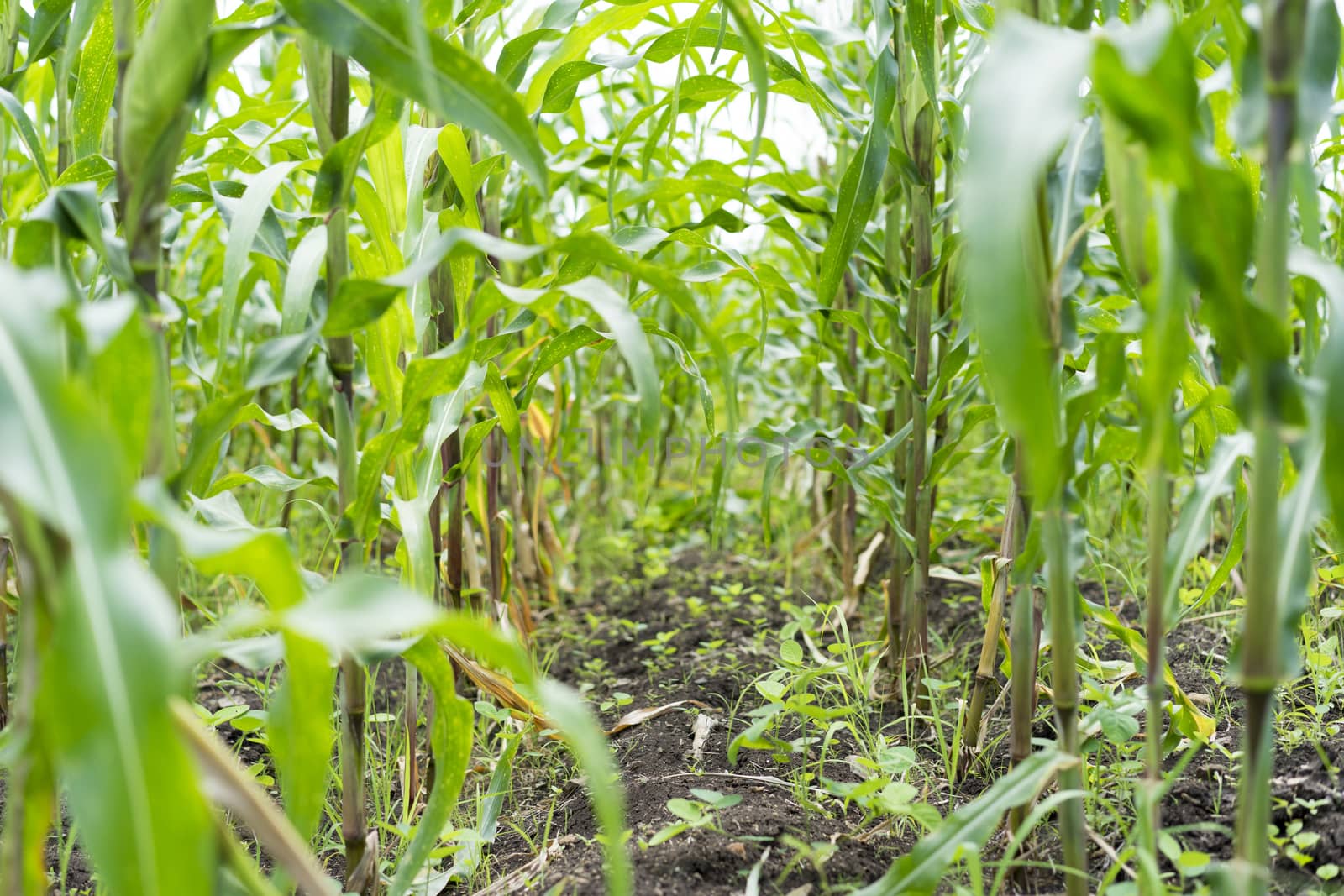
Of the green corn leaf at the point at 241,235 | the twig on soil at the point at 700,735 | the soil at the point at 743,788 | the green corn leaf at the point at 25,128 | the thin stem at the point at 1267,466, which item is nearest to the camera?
the thin stem at the point at 1267,466

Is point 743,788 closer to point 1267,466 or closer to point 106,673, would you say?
point 1267,466

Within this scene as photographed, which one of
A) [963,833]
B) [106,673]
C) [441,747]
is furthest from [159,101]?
[963,833]

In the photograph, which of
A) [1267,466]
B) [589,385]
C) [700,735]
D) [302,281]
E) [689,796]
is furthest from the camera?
[589,385]

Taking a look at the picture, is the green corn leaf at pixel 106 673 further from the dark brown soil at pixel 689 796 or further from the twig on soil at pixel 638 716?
the twig on soil at pixel 638 716

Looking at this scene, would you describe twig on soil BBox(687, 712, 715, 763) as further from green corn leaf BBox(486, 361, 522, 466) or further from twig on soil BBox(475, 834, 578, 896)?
green corn leaf BBox(486, 361, 522, 466)

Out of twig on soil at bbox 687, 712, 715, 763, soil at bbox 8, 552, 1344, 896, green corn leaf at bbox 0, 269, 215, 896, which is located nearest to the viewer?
green corn leaf at bbox 0, 269, 215, 896

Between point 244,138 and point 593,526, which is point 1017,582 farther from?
point 593,526

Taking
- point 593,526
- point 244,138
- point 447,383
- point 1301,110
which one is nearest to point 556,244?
point 447,383

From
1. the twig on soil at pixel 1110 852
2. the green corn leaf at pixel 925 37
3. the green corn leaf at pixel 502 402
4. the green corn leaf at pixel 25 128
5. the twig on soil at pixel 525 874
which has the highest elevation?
the green corn leaf at pixel 925 37

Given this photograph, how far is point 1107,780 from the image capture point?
106 centimetres

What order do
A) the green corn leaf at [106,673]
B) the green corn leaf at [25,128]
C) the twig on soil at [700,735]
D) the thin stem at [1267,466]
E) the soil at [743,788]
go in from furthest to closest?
1. the twig on soil at [700,735]
2. the green corn leaf at [25,128]
3. the soil at [743,788]
4. the thin stem at [1267,466]
5. the green corn leaf at [106,673]

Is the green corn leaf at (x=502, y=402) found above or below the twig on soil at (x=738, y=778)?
above

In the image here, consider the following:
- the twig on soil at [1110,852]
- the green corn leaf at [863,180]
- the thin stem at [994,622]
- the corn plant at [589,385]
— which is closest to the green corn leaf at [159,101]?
the corn plant at [589,385]

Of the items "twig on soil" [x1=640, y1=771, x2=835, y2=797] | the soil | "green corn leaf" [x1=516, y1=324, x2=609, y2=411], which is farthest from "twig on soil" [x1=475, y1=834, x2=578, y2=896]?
"green corn leaf" [x1=516, y1=324, x2=609, y2=411]
